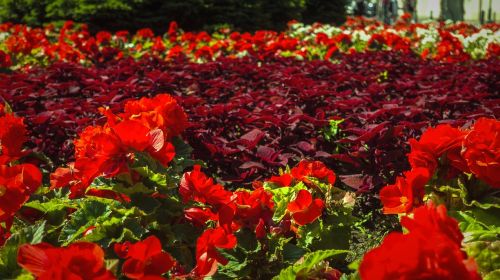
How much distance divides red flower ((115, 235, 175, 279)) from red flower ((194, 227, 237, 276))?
0.51ft

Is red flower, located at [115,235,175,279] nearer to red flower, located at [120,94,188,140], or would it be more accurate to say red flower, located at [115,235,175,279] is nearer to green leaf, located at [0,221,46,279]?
green leaf, located at [0,221,46,279]

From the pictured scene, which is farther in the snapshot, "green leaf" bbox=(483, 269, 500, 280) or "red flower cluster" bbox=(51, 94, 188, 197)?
"red flower cluster" bbox=(51, 94, 188, 197)

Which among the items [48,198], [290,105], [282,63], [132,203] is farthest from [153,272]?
[282,63]

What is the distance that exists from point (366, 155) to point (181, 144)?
3.17 feet

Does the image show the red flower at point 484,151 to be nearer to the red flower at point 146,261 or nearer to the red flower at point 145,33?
the red flower at point 146,261

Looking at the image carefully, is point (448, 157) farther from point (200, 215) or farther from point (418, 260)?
point (418, 260)

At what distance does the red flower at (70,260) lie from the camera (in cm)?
87

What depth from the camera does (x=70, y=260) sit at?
871 millimetres

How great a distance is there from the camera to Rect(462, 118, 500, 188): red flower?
4.48 feet

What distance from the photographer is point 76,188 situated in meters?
1.51

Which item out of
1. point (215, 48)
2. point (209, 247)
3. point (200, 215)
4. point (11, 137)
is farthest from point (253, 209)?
point (215, 48)

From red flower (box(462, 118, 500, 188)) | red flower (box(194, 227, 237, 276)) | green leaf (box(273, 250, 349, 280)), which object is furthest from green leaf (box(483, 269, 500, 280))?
red flower (box(194, 227, 237, 276))

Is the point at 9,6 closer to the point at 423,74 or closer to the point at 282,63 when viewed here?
the point at 282,63

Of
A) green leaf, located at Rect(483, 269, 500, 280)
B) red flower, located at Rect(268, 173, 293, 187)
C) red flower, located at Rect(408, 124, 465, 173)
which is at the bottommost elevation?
red flower, located at Rect(268, 173, 293, 187)
